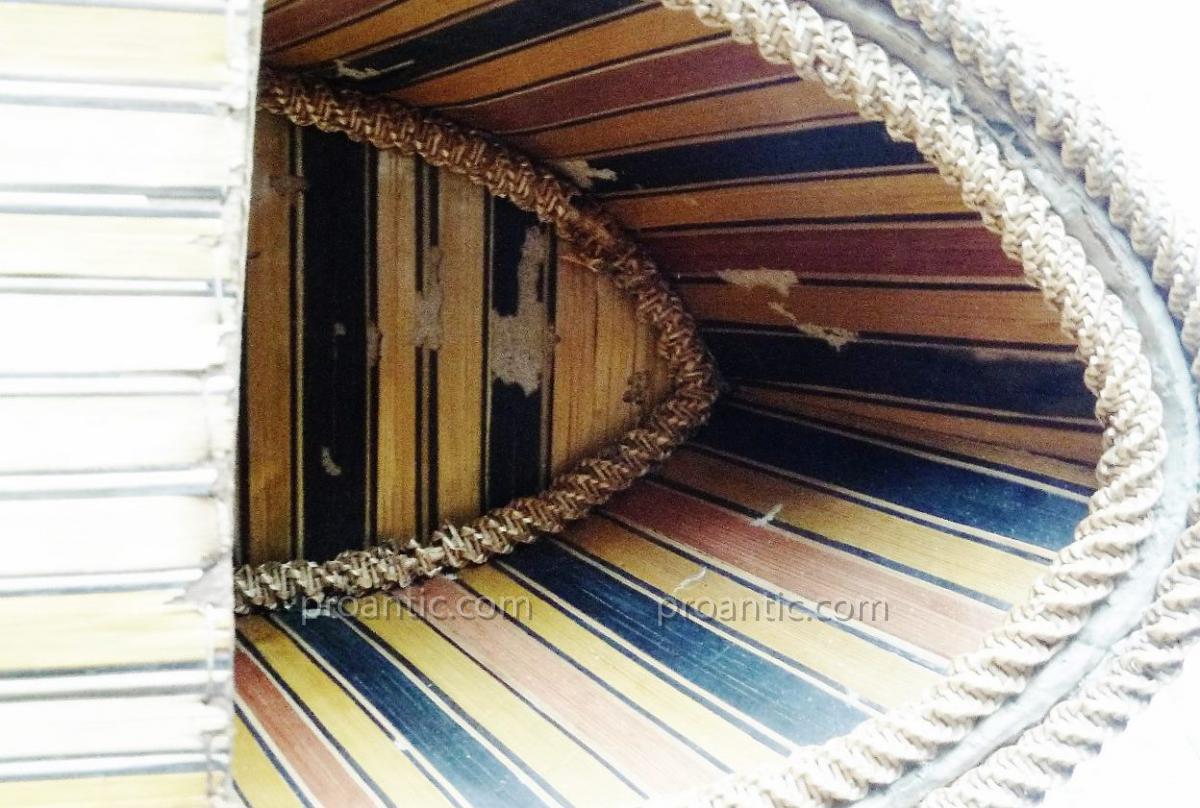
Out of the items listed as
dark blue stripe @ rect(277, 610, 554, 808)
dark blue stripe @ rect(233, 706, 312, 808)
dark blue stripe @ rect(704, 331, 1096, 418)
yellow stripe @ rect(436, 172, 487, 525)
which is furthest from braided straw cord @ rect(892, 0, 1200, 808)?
yellow stripe @ rect(436, 172, 487, 525)

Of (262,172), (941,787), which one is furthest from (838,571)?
(262,172)

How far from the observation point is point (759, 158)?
0.68 metres

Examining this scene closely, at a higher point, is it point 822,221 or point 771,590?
point 822,221

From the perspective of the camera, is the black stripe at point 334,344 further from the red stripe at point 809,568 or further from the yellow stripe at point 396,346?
the red stripe at point 809,568

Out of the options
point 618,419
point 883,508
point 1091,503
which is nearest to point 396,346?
point 618,419

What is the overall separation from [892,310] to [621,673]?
1.10 ft

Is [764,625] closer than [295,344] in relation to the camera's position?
Yes

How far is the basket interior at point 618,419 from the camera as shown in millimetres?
607

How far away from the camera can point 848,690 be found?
0.61 m

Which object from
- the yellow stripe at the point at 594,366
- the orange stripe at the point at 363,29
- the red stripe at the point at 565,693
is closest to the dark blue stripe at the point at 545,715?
the red stripe at the point at 565,693

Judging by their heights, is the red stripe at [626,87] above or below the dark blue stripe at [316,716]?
above

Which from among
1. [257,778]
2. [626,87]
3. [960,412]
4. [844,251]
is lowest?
[257,778]

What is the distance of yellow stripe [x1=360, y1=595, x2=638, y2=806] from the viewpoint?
57cm

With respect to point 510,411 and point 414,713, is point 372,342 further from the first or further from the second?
point 414,713
